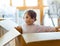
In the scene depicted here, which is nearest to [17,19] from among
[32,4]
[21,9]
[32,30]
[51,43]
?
[21,9]

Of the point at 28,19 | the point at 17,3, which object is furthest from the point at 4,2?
the point at 28,19

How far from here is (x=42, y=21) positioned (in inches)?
201

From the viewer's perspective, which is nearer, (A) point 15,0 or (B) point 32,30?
(B) point 32,30

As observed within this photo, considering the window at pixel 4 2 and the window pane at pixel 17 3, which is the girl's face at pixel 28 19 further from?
the window pane at pixel 17 3

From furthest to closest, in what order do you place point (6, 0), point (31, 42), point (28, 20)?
point (6, 0) < point (28, 20) < point (31, 42)

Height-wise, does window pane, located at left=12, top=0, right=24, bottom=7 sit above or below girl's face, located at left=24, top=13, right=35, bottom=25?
above

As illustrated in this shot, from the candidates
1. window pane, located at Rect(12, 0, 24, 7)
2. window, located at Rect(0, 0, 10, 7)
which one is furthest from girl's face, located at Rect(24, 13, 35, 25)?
window pane, located at Rect(12, 0, 24, 7)

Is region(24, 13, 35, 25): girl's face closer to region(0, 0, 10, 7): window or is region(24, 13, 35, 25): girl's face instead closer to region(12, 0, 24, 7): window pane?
region(0, 0, 10, 7): window

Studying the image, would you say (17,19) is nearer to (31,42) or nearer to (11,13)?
(11,13)

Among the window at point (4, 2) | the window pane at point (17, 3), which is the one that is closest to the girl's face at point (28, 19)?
the window at point (4, 2)

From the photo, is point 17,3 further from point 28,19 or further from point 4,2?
point 28,19

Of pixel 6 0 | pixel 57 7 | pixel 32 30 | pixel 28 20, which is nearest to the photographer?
pixel 32 30

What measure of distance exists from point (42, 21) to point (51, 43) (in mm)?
4452

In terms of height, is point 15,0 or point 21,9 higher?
point 15,0
